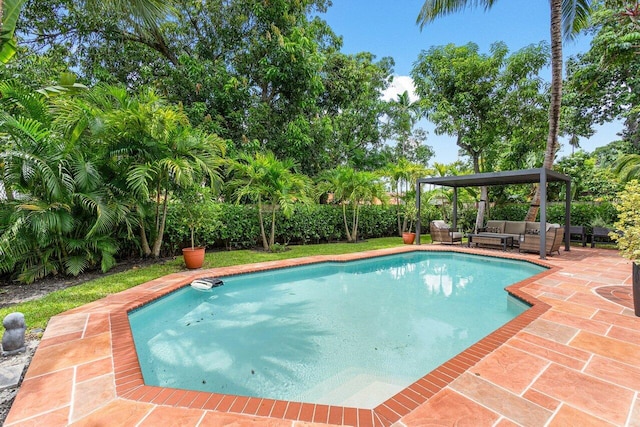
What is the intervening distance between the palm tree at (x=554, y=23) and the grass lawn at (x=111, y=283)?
857 cm

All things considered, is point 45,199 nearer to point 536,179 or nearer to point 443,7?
point 443,7

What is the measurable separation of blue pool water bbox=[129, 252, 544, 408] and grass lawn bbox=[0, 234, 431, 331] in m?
1.04

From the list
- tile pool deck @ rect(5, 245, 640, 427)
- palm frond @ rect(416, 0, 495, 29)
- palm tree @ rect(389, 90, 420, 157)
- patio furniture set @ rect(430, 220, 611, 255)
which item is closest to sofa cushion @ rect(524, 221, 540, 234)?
patio furniture set @ rect(430, 220, 611, 255)

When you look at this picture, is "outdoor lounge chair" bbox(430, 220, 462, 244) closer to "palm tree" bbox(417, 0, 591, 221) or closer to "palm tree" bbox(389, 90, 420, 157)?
"palm tree" bbox(417, 0, 591, 221)

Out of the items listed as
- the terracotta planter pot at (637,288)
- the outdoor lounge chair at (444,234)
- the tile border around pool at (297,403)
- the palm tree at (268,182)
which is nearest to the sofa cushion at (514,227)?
the outdoor lounge chair at (444,234)

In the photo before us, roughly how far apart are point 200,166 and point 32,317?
424 cm

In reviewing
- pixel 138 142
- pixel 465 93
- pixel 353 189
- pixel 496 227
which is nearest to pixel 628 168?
pixel 496 227

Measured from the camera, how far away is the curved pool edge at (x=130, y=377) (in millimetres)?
2207

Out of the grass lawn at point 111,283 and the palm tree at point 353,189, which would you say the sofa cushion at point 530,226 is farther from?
the grass lawn at point 111,283

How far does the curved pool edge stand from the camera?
2.21 metres

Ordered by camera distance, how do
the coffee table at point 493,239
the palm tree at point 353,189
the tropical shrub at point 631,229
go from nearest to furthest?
the tropical shrub at point 631,229 < the coffee table at point 493,239 < the palm tree at point 353,189

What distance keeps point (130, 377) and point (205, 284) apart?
3336 mm

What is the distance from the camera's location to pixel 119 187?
6.57 meters

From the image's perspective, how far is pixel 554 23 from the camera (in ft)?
30.4
